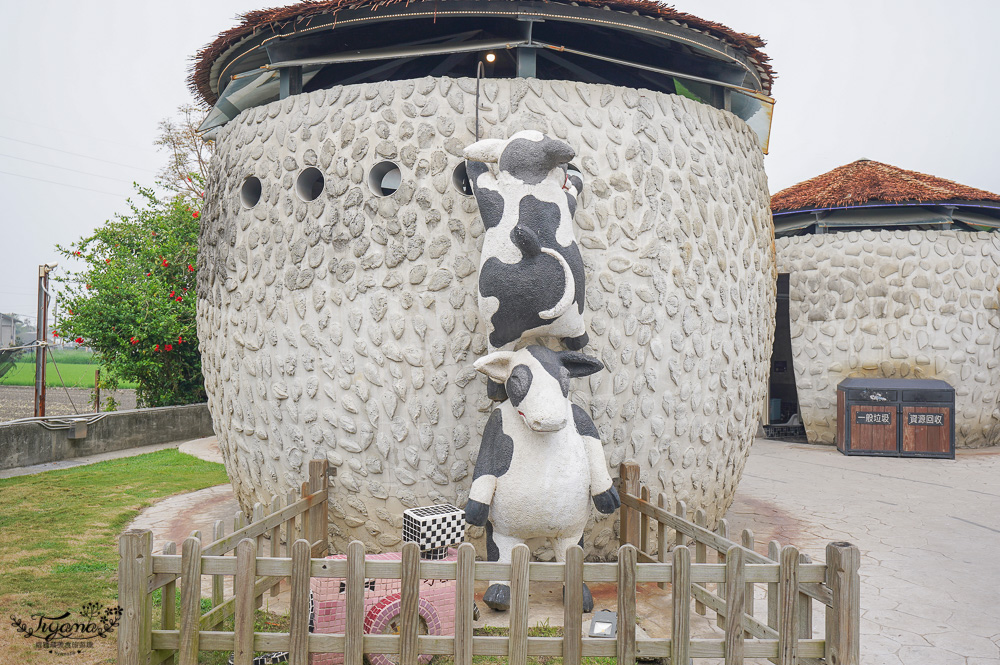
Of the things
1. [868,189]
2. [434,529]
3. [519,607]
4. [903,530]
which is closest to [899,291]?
[868,189]

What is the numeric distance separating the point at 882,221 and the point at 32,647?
12.7 metres

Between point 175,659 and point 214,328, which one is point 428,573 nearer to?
point 175,659

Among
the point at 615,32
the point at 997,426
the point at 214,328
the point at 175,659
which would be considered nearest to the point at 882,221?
the point at 997,426

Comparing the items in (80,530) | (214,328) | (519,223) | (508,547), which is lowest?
(80,530)

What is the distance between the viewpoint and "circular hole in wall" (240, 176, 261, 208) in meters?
5.61

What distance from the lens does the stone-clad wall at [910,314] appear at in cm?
1148

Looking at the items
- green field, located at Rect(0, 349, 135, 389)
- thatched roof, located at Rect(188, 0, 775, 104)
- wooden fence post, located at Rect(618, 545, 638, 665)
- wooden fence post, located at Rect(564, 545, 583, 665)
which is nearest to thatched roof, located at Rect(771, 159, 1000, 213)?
thatched roof, located at Rect(188, 0, 775, 104)

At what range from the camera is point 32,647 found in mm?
3975

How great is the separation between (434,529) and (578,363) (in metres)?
1.42

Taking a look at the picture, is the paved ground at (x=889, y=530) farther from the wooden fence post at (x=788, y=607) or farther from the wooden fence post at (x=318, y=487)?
the wooden fence post at (x=788, y=607)

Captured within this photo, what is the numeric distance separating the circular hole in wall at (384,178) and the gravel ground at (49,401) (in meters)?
13.7

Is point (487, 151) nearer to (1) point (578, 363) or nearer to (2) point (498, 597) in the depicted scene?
(1) point (578, 363)

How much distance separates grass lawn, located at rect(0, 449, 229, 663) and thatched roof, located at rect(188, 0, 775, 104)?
4.39 meters

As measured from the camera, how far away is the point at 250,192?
5746mm
